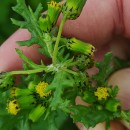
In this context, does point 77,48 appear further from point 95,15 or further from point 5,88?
point 95,15

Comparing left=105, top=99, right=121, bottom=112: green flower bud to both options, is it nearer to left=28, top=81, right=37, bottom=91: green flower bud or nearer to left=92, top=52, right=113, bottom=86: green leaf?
left=92, top=52, right=113, bottom=86: green leaf

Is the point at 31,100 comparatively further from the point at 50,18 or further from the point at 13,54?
the point at 13,54

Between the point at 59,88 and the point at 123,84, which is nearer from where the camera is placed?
the point at 59,88

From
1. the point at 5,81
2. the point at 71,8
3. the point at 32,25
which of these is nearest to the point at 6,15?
the point at 32,25

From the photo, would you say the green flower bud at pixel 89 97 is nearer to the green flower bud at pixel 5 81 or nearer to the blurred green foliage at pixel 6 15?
the green flower bud at pixel 5 81

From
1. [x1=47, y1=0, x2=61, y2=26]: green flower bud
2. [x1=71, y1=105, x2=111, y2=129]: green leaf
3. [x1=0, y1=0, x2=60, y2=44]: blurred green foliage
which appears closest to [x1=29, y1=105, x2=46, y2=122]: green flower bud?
[x1=71, y1=105, x2=111, y2=129]: green leaf

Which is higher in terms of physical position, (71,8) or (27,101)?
(71,8)

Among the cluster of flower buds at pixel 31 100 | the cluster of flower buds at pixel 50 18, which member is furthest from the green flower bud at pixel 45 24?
the cluster of flower buds at pixel 31 100
